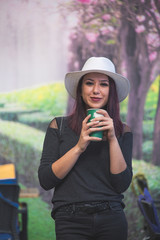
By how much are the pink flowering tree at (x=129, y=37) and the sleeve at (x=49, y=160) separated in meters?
2.55

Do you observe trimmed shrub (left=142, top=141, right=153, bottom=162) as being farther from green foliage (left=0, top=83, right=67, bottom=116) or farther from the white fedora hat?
the white fedora hat

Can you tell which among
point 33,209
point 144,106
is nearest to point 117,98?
point 144,106

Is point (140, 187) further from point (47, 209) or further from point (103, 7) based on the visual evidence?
point (103, 7)

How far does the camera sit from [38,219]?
389 cm

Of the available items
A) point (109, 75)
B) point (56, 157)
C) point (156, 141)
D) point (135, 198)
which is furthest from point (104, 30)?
point (56, 157)

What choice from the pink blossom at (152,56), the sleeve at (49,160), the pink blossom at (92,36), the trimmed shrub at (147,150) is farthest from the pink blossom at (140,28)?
the sleeve at (49,160)

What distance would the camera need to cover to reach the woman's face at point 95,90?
1.48 m

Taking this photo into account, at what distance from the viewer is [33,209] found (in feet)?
13.1

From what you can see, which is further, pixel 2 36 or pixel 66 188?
pixel 2 36

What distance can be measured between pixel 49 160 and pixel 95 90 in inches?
12.5

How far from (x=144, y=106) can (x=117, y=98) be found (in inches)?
95.9

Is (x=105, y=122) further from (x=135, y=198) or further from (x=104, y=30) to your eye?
(x=104, y=30)

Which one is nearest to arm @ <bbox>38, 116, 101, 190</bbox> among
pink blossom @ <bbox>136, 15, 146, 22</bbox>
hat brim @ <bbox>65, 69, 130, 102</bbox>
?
hat brim @ <bbox>65, 69, 130, 102</bbox>

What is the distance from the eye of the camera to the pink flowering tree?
3912 mm
